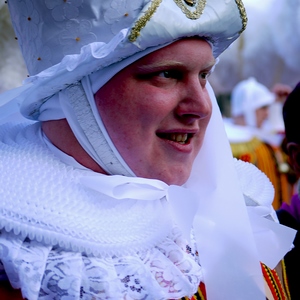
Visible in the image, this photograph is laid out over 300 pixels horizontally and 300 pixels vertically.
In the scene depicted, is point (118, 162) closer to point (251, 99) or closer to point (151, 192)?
point (151, 192)

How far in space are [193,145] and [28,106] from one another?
17.9 inches

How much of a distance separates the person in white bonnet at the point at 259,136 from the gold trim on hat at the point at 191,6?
2534 mm

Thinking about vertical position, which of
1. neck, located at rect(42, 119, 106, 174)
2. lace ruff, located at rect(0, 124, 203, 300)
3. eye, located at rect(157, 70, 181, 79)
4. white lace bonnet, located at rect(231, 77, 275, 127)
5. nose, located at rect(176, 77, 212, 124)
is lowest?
white lace bonnet, located at rect(231, 77, 275, 127)

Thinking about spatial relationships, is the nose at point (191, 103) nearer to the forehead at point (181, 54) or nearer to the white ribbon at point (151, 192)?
the forehead at point (181, 54)

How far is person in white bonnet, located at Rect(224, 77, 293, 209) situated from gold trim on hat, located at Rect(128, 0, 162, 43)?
2.62 m

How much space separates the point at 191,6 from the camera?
1.52m

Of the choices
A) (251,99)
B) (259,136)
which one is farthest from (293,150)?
(251,99)

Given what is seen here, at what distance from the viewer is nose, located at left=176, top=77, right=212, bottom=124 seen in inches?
60.6

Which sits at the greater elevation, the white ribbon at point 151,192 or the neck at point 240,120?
the white ribbon at point 151,192

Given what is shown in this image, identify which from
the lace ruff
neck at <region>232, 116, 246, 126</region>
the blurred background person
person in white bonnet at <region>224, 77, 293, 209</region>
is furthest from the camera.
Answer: neck at <region>232, 116, 246, 126</region>

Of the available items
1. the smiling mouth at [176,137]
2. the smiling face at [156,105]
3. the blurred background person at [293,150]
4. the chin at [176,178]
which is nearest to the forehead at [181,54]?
the smiling face at [156,105]

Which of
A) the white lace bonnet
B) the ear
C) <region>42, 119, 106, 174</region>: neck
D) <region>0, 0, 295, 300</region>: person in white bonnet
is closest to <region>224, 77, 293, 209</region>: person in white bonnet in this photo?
the white lace bonnet

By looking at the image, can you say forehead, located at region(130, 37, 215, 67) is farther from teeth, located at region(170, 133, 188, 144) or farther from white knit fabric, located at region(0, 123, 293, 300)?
white knit fabric, located at region(0, 123, 293, 300)

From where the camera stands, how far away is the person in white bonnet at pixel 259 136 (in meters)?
5.31
